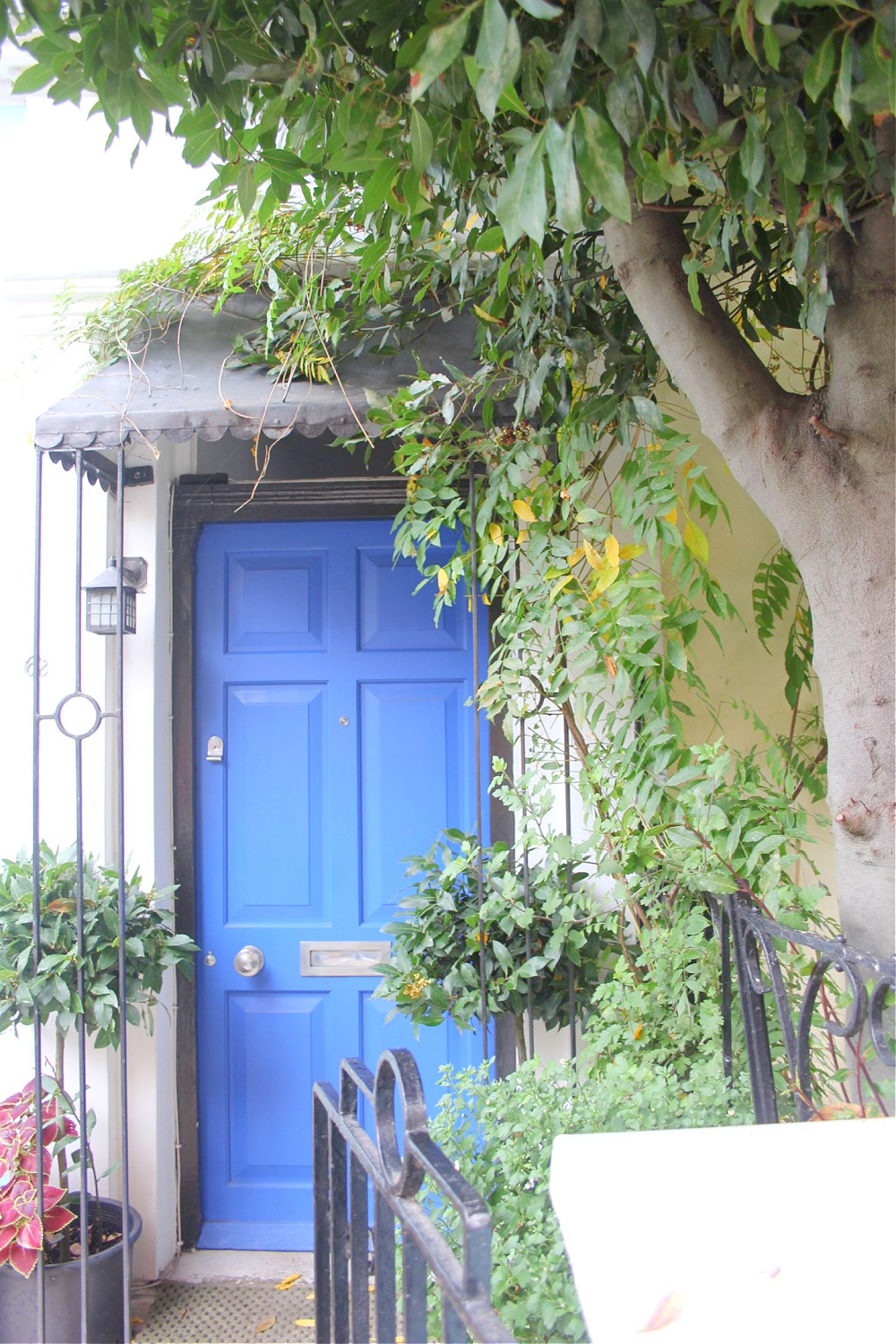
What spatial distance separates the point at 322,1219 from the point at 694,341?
5.20 ft

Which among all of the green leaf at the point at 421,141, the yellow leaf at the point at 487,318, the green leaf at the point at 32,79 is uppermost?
the yellow leaf at the point at 487,318

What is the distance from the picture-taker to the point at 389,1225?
3.43ft

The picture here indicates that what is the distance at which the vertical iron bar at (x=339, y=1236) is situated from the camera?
1256 mm

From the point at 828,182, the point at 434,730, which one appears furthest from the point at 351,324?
the point at 828,182

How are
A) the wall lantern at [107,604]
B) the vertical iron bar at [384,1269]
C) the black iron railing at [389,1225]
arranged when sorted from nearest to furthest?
the black iron railing at [389,1225] < the vertical iron bar at [384,1269] < the wall lantern at [107,604]

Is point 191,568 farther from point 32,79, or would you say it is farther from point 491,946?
point 32,79

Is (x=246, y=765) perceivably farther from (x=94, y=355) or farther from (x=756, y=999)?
(x=756, y=999)

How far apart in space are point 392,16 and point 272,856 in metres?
2.44

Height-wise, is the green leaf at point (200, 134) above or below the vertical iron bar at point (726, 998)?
above

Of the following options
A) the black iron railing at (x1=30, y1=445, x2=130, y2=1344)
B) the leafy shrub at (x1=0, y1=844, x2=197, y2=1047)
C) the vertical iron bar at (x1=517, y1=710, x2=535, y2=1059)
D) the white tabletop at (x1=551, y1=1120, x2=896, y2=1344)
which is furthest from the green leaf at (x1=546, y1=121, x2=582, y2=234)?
the leafy shrub at (x1=0, y1=844, x2=197, y2=1047)

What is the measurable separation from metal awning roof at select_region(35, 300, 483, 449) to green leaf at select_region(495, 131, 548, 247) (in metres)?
1.31

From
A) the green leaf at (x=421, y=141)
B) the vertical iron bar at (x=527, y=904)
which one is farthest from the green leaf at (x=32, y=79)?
the vertical iron bar at (x=527, y=904)

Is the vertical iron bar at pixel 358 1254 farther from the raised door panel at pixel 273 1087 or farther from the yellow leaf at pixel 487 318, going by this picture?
the raised door panel at pixel 273 1087

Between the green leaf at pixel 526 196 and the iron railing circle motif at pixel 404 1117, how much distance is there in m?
0.89
